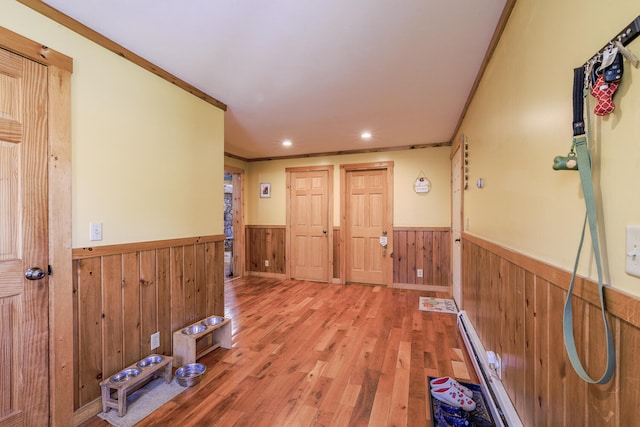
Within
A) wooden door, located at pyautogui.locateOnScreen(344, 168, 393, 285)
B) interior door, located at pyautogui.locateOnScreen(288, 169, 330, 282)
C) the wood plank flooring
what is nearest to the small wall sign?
wooden door, located at pyautogui.locateOnScreen(344, 168, 393, 285)

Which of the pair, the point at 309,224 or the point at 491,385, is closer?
the point at 491,385

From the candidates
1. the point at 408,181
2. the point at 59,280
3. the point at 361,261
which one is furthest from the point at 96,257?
the point at 408,181

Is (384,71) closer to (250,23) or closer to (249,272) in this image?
(250,23)

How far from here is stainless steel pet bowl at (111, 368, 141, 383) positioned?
1.73 metres

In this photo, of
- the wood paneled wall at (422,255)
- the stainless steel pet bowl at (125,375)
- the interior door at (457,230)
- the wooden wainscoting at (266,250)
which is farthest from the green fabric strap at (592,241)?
the wooden wainscoting at (266,250)

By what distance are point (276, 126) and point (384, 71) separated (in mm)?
1675

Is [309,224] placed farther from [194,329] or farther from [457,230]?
[194,329]

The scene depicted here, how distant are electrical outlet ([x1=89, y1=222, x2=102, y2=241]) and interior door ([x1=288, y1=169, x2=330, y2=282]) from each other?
3463 millimetres

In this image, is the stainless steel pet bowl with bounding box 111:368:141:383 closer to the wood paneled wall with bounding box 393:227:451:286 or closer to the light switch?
the light switch

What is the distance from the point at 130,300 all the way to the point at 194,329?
582mm

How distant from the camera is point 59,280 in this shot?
1.50 m

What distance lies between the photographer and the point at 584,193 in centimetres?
72

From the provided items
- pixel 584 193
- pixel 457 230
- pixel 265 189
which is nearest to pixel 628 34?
pixel 584 193

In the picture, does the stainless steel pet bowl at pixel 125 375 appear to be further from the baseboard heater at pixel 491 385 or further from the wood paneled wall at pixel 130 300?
the baseboard heater at pixel 491 385
